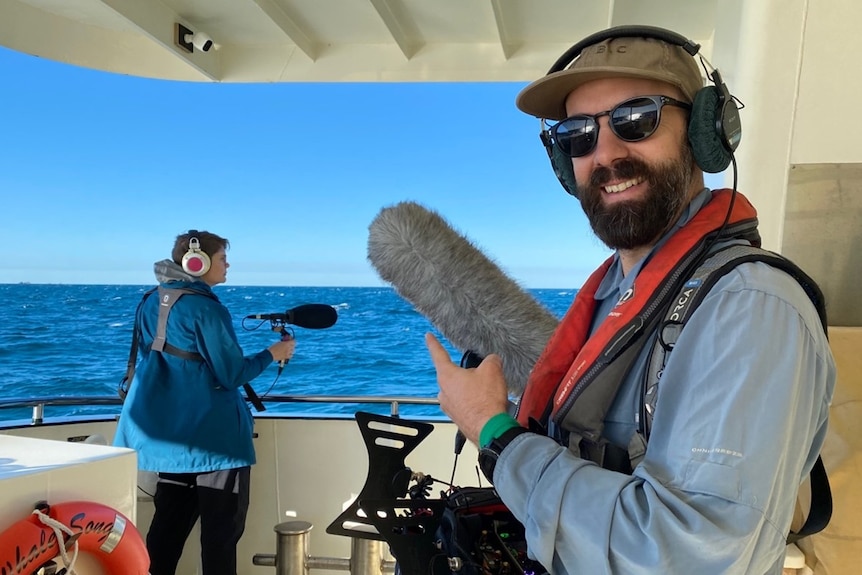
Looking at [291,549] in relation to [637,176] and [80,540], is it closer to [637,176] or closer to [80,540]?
[80,540]

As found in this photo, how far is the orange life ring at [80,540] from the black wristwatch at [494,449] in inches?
45.0

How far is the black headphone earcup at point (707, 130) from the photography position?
1.05m

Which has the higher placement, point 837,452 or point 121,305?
point 837,452

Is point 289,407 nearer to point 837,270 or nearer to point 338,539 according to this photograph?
point 338,539

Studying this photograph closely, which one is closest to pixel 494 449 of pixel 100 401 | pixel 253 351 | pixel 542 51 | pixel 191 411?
pixel 191 411

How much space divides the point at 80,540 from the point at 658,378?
1440 millimetres

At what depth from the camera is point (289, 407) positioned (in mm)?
17109

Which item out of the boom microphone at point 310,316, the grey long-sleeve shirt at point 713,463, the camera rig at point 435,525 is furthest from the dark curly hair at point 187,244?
the grey long-sleeve shirt at point 713,463

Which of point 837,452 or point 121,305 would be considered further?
point 121,305

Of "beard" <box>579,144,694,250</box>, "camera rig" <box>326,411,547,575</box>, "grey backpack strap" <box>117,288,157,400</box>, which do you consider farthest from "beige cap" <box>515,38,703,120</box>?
"grey backpack strap" <box>117,288,157,400</box>

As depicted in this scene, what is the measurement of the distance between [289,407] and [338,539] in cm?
1394

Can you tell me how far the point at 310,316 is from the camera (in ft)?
10.3

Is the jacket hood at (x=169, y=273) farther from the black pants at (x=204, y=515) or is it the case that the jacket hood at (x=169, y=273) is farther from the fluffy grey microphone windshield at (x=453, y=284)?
the fluffy grey microphone windshield at (x=453, y=284)

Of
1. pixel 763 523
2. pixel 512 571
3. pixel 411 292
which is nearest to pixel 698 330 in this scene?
pixel 763 523
